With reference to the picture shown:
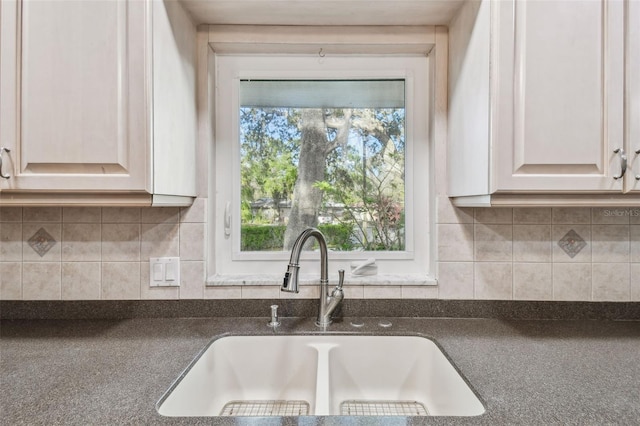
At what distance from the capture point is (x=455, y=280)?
1273 millimetres

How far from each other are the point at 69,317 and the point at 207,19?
47.4 inches

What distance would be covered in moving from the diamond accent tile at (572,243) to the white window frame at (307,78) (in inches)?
18.9

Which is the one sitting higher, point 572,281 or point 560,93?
point 560,93

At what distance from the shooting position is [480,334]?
111 cm

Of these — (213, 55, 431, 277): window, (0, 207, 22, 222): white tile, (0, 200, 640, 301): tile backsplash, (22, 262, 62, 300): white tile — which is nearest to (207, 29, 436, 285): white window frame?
(213, 55, 431, 277): window

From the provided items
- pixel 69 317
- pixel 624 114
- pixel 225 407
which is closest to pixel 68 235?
pixel 69 317

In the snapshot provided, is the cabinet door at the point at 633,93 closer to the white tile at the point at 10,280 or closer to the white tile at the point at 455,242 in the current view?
the white tile at the point at 455,242

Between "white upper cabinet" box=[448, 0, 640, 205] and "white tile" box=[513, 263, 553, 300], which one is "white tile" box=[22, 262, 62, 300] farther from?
"white tile" box=[513, 263, 553, 300]

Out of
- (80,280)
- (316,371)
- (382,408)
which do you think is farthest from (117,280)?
(382,408)

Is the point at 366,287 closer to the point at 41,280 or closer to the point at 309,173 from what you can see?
the point at 309,173

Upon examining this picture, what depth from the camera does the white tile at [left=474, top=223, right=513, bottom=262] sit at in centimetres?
126

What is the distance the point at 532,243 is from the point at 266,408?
1.10 meters

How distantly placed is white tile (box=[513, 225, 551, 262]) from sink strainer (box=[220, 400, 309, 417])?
929 mm

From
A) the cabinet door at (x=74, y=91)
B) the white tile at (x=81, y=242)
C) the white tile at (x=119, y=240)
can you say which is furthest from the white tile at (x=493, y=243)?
the white tile at (x=81, y=242)
